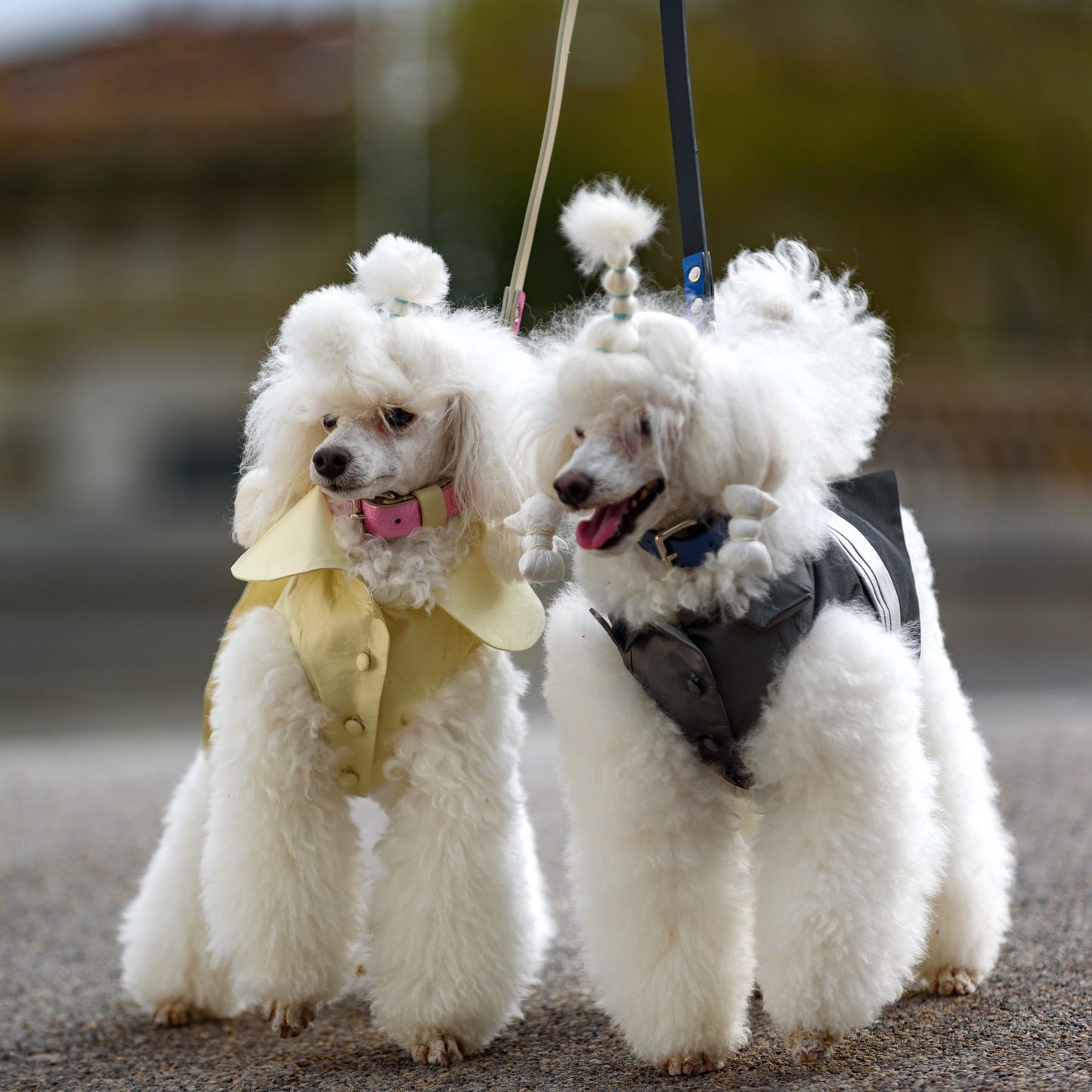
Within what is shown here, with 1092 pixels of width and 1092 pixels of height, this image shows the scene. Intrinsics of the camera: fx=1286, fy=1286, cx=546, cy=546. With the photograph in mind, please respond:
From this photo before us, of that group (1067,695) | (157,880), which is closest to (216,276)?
(1067,695)

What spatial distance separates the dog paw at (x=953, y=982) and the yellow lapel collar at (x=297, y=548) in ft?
5.47

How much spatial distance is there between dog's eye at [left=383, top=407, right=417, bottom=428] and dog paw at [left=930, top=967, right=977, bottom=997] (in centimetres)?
176

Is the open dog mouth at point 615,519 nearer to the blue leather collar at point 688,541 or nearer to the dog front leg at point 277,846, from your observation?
the blue leather collar at point 688,541

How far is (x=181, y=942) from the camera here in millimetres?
3174

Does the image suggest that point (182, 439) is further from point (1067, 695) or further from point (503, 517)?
point (503, 517)

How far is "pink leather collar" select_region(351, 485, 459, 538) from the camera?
2873 millimetres

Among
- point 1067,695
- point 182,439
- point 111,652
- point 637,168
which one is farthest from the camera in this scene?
point 182,439

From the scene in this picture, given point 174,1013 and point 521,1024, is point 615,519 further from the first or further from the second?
point 174,1013

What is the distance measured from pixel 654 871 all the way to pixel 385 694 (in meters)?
0.70

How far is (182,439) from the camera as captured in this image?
20.0 metres

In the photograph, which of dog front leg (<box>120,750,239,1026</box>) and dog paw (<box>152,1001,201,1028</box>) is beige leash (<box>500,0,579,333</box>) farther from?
dog paw (<box>152,1001,201,1028</box>)

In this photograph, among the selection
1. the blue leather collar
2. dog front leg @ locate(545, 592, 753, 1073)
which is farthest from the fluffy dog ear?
the blue leather collar

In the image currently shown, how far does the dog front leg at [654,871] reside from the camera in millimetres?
2471

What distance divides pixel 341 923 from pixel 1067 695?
6052mm
